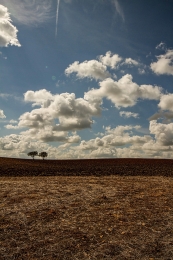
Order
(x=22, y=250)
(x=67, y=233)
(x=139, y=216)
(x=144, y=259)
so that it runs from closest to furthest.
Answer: (x=144, y=259) → (x=22, y=250) → (x=67, y=233) → (x=139, y=216)

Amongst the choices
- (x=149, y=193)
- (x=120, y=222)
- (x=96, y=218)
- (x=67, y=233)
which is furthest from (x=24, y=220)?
(x=149, y=193)

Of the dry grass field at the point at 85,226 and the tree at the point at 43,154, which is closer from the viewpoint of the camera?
the dry grass field at the point at 85,226

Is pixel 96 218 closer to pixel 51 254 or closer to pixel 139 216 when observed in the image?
pixel 139 216

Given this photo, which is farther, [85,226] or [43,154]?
[43,154]

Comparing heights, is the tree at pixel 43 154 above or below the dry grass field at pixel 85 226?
above

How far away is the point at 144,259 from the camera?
7.24 metres

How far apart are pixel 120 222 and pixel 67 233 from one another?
257 cm

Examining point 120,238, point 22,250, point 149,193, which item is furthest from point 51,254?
point 149,193

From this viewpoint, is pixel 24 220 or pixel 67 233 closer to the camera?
pixel 67 233

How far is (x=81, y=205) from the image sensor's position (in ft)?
43.2

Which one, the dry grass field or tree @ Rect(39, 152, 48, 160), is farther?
tree @ Rect(39, 152, 48, 160)

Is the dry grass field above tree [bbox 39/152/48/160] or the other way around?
the other way around

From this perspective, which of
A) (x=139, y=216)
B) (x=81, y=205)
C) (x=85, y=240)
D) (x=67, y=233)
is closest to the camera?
(x=85, y=240)

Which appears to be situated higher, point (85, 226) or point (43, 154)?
point (43, 154)
